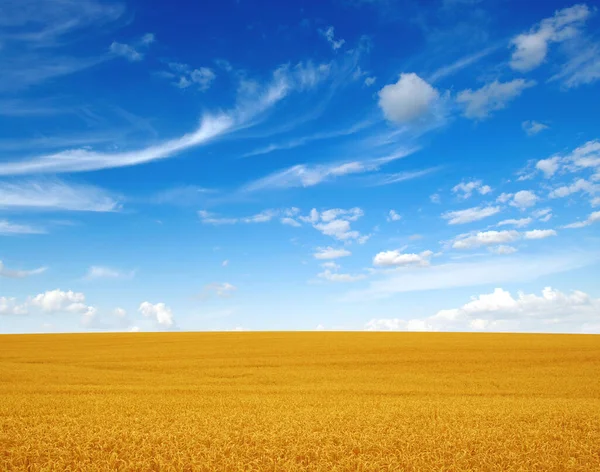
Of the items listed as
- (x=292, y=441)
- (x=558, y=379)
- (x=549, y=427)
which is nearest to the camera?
(x=292, y=441)

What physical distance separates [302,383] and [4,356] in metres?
23.7

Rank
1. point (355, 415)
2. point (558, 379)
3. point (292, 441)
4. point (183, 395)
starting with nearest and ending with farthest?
point (292, 441) → point (355, 415) → point (183, 395) → point (558, 379)

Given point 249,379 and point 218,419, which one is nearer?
point 218,419

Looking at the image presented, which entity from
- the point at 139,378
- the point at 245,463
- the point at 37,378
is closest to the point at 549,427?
the point at 245,463

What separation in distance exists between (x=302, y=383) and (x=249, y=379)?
8.79 feet

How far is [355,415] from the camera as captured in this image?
10.1m

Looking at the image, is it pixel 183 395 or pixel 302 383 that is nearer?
pixel 183 395

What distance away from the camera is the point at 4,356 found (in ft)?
104

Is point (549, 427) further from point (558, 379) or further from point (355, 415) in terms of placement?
point (558, 379)

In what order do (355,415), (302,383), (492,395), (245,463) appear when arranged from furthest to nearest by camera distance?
1. (302,383)
2. (492,395)
3. (355,415)
4. (245,463)

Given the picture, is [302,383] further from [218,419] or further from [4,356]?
[4,356]

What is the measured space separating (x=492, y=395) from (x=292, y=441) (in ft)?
41.1

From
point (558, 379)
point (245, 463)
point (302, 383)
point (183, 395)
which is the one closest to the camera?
point (245, 463)

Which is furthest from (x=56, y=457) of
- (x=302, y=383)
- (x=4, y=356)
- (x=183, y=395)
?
(x=4, y=356)
